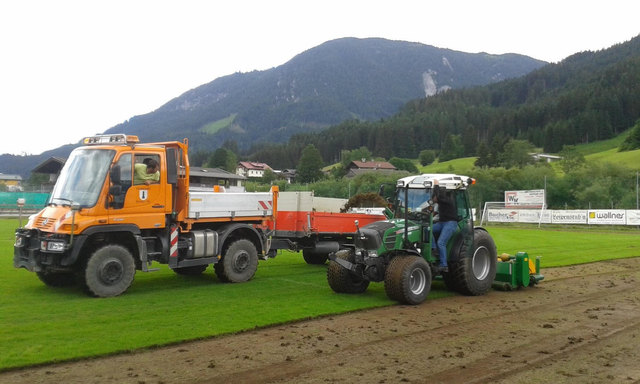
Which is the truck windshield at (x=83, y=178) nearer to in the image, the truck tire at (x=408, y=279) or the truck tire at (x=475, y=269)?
the truck tire at (x=408, y=279)

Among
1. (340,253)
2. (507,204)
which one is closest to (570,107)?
(507,204)

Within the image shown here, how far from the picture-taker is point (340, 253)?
1146 centimetres

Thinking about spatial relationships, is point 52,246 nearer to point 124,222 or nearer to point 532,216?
point 124,222

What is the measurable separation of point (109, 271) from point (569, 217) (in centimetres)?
4134

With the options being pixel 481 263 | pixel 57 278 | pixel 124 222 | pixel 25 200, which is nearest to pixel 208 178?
pixel 25 200

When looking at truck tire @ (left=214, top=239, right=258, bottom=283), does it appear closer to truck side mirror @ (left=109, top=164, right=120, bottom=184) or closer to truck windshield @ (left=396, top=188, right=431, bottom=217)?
truck side mirror @ (left=109, top=164, right=120, bottom=184)

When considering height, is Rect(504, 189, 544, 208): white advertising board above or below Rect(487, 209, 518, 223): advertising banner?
above

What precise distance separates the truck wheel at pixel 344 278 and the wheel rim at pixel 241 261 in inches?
94.0

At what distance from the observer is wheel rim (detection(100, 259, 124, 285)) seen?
1067cm

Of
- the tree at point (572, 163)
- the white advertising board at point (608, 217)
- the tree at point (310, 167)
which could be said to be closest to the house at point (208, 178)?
the tree at point (310, 167)

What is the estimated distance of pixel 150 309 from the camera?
32.1 feet

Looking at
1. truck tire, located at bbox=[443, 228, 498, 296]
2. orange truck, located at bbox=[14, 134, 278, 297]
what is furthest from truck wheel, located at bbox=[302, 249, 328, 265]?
truck tire, located at bbox=[443, 228, 498, 296]

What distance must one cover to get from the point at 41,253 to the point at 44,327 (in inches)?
112

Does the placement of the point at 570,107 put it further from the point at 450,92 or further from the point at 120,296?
the point at 120,296
